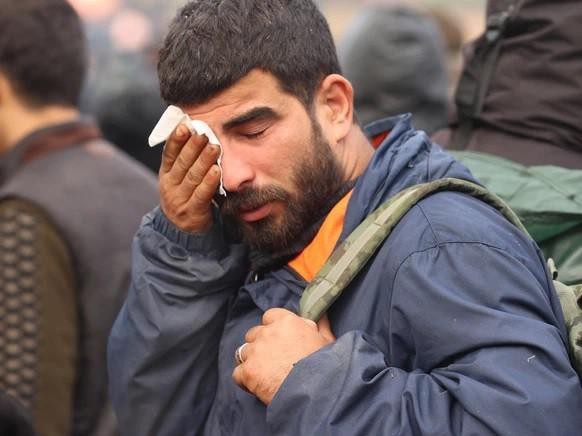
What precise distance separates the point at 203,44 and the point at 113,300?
1.64m

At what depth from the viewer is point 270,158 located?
236 centimetres

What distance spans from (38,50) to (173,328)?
1.94m

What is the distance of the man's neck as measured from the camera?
4000mm

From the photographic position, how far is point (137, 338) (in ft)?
8.17

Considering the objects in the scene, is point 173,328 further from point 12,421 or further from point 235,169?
point 12,421

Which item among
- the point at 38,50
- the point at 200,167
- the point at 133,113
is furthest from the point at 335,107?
the point at 133,113

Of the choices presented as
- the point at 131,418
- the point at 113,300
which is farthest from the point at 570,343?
the point at 113,300

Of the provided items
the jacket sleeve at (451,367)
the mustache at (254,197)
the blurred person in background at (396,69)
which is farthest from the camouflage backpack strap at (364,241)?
the blurred person in background at (396,69)

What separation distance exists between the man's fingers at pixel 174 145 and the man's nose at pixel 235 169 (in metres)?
0.10

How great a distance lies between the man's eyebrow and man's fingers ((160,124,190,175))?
0.31 ft

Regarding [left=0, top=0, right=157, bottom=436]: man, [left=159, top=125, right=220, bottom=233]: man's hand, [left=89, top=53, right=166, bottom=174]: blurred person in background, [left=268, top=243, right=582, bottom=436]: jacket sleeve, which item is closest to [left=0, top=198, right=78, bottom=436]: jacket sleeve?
[left=0, top=0, right=157, bottom=436]: man

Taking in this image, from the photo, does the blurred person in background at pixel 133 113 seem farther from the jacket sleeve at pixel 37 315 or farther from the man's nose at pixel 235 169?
the man's nose at pixel 235 169

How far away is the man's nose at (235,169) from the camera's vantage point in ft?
7.72

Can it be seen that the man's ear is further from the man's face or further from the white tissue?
the white tissue
